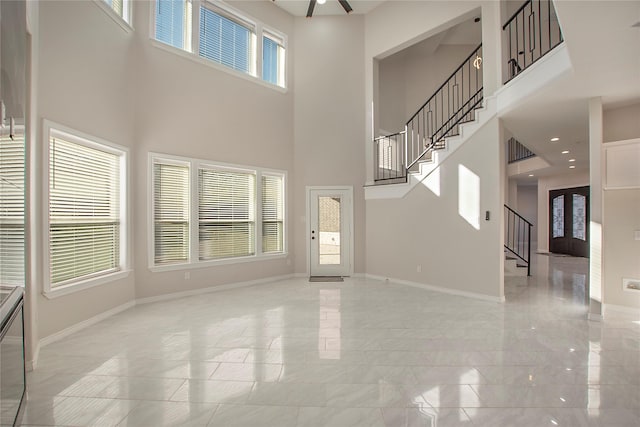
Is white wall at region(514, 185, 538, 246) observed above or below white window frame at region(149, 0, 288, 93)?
below

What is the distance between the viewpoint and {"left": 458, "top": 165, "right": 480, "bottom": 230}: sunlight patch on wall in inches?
194

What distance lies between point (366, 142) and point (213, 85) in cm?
322

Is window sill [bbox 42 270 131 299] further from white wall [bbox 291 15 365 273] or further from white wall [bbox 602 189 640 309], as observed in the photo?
white wall [bbox 602 189 640 309]

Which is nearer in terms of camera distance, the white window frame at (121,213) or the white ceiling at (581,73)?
the white ceiling at (581,73)

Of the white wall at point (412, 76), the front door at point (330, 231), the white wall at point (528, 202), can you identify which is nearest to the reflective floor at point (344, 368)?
the front door at point (330, 231)

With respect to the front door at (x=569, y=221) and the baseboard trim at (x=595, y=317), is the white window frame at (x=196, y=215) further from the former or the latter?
the front door at (x=569, y=221)

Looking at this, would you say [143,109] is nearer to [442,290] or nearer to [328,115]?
[328,115]

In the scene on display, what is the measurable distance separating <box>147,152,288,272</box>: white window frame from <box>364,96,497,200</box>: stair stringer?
1988 mm

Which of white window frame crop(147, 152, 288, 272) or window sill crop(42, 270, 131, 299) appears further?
white window frame crop(147, 152, 288, 272)

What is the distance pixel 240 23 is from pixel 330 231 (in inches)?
177

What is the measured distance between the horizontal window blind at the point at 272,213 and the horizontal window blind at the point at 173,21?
2.72 metres

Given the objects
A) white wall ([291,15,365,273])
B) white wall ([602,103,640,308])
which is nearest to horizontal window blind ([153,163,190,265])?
white wall ([291,15,365,273])

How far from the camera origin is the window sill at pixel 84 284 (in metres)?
3.29

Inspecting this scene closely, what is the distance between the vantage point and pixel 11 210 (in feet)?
6.70
